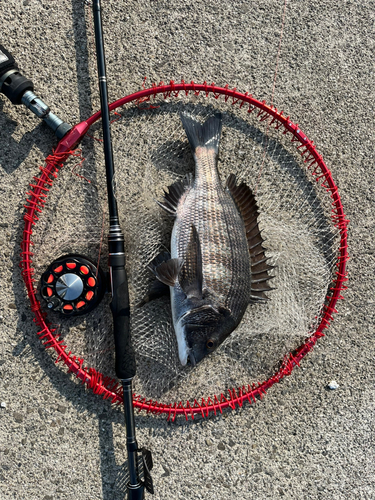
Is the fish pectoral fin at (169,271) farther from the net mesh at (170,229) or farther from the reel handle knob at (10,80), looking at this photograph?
the reel handle knob at (10,80)

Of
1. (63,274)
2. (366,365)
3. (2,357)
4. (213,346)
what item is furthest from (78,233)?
(366,365)

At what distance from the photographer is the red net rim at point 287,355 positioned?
75.3 inches

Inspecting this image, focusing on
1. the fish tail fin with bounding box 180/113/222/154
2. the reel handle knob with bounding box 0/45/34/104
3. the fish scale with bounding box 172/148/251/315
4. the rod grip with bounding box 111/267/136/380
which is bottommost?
the rod grip with bounding box 111/267/136/380

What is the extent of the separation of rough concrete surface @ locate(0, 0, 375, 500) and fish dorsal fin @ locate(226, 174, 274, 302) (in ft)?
2.17

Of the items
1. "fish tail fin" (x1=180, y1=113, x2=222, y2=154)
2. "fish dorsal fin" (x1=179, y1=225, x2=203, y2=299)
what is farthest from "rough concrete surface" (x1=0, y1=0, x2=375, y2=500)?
"fish dorsal fin" (x1=179, y1=225, x2=203, y2=299)

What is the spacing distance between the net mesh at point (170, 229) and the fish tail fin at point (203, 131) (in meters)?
0.14

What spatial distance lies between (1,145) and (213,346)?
164 cm

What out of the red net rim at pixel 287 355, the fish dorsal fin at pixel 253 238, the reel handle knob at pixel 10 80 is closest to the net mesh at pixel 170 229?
the red net rim at pixel 287 355

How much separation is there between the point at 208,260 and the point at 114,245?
48 centimetres

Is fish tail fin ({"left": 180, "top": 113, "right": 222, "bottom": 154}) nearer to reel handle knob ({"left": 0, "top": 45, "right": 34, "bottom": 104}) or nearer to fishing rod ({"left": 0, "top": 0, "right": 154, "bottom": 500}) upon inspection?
fishing rod ({"left": 0, "top": 0, "right": 154, "bottom": 500})

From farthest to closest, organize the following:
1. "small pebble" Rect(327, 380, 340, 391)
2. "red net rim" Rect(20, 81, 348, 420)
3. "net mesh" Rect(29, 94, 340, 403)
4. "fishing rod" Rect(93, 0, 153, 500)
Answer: "small pebble" Rect(327, 380, 340, 391) < "net mesh" Rect(29, 94, 340, 403) < "red net rim" Rect(20, 81, 348, 420) < "fishing rod" Rect(93, 0, 153, 500)

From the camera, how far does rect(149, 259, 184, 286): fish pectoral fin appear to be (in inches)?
72.1

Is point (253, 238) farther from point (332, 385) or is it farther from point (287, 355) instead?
point (332, 385)

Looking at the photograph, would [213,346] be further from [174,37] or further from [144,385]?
[174,37]
